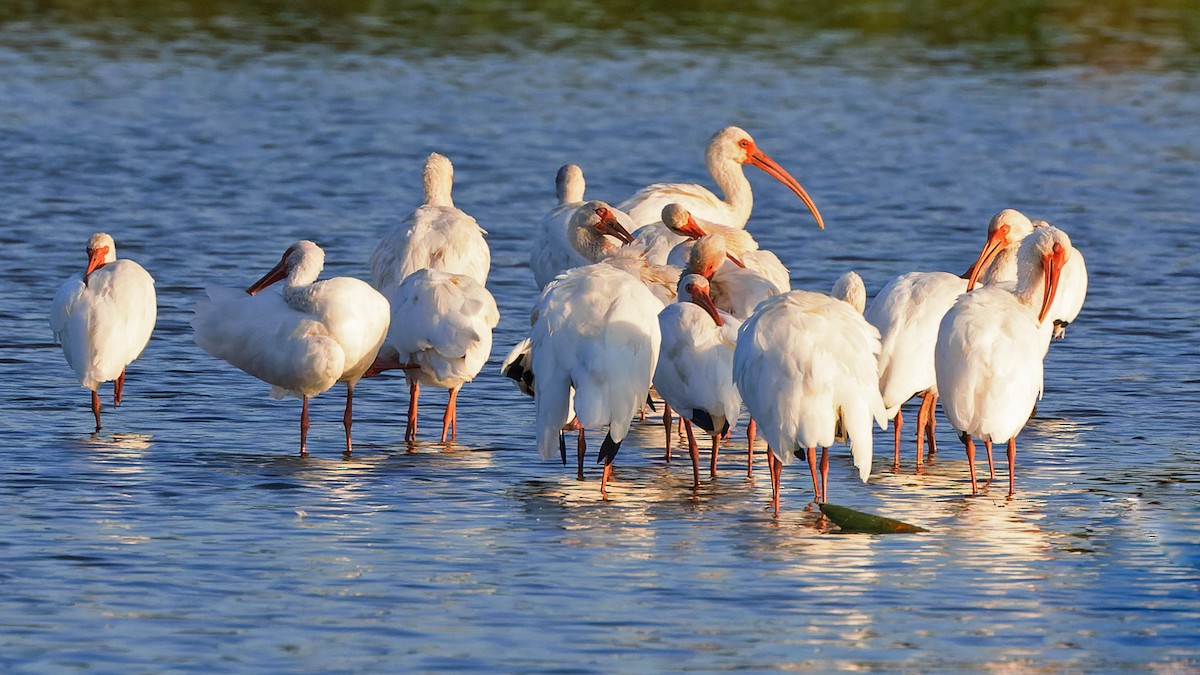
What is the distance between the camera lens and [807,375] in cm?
937

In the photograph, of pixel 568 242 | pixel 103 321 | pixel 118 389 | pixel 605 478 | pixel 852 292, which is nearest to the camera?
pixel 605 478

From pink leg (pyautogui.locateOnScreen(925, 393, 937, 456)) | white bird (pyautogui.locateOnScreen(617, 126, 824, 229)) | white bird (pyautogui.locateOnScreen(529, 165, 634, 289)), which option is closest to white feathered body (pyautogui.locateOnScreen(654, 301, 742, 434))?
pink leg (pyautogui.locateOnScreen(925, 393, 937, 456))

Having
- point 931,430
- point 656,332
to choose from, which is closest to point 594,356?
point 656,332

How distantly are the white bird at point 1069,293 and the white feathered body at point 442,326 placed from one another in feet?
11.4

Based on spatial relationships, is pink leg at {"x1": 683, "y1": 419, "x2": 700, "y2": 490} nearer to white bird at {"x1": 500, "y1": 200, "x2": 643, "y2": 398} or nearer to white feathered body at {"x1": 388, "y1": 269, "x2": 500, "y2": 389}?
white feathered body at {"x1": 388, "y1": 269, "x2": 500, "y2": 389}

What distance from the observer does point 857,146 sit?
2317cm

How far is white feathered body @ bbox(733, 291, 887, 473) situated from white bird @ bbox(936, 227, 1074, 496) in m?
0.54

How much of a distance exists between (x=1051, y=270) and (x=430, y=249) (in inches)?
141

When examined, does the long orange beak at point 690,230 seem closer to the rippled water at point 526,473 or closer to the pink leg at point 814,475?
the rippled water at point 526,473

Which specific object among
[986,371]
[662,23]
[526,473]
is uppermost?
[662,23]

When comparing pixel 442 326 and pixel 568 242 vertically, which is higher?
pixel 568 242

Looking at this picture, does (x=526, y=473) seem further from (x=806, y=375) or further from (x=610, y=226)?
(x=610, y=226)

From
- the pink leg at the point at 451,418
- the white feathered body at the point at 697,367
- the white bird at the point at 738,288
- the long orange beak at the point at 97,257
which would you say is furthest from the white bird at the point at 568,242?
the long orange beak at the point at 97,257

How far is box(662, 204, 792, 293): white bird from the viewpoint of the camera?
12.0 m
